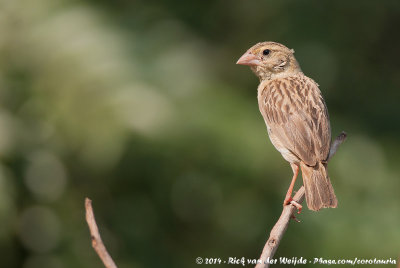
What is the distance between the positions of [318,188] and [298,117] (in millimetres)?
520

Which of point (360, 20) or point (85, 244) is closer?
point (85, 244)

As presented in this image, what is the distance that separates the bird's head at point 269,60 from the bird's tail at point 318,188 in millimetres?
857

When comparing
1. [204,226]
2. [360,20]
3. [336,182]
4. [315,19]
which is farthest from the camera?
[360,20]

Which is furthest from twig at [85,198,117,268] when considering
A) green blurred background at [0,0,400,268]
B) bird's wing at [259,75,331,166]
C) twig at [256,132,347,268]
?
green blurred background at [0,0,400,268]

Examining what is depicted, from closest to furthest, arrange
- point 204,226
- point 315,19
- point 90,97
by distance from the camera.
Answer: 1. point 90,97
2. point 204,226
3. point 315,19

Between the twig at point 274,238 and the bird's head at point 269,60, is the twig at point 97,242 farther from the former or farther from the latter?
the bird's head at point 269,60

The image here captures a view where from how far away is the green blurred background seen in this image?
6.12 m

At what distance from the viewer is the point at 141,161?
21.4 feet

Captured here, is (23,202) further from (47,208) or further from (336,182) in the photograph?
(336,182)

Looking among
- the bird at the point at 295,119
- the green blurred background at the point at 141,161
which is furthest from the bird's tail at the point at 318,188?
the green blurred background at the point at 141,161

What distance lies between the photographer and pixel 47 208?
21.6ft

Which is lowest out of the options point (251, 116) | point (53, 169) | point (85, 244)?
point (85, 244)

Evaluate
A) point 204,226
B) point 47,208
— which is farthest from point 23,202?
point 204,226

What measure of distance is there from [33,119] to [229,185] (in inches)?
71.0
